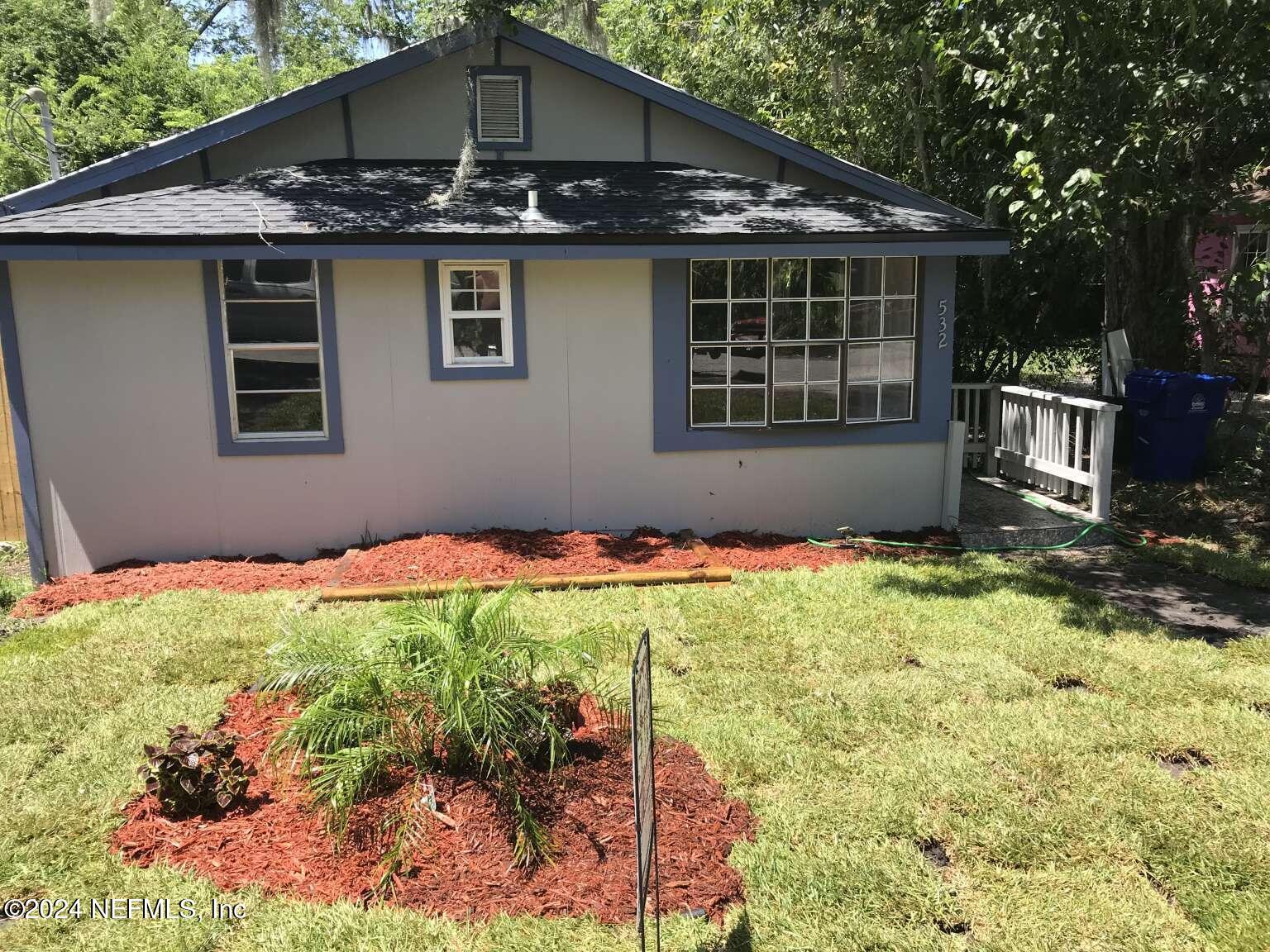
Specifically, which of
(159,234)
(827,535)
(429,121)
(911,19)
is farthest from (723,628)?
(911,19)

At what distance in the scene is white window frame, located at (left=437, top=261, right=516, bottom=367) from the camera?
806 cm

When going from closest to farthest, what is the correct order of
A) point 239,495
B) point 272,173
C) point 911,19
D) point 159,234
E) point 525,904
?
point 525,904, point 159,234, point 239,495, point 272,173, point 911,19

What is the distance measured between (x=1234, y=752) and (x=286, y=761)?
14.1 feet

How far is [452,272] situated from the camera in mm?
8070

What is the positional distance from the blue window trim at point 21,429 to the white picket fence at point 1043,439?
26.8ft

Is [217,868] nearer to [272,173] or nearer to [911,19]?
[272,173]

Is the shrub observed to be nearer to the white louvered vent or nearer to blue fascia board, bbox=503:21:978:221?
the white louvered vent

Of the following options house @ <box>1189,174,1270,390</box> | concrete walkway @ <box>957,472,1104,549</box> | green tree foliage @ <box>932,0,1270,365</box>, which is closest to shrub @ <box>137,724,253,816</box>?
concrete walkway @ <box>957,472,1104,549</box>

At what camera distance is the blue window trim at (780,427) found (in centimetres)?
834

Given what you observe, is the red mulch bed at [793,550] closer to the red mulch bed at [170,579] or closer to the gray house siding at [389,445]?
the gray house siding at [389,445]

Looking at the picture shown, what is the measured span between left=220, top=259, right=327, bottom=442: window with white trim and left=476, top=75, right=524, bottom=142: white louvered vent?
239cm

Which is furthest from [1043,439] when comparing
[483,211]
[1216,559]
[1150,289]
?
[483,211]

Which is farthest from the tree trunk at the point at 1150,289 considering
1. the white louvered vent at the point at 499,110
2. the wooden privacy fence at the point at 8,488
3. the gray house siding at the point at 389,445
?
the wooden privacy fence at the point at 8,488

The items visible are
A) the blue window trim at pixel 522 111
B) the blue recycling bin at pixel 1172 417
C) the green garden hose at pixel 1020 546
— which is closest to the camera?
the green garden hose at pixel 1020 546
